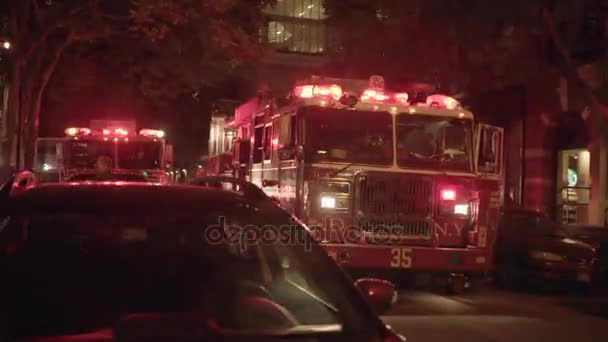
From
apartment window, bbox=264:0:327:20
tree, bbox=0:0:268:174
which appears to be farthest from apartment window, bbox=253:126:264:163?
apartment window, bbox=264:0:327:20

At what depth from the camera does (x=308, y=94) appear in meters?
10.6

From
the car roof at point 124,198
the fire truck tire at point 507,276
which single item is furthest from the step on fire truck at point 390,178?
the car roof at point 124,198

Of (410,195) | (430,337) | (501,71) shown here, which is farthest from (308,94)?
(501,71)

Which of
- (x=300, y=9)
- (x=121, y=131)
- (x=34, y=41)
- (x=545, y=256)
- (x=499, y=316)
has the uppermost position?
(x=300, y=9)

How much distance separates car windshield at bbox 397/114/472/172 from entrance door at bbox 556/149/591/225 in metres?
10.6

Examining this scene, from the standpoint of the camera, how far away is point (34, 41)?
63.9ft

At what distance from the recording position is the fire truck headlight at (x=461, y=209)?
36.2ft

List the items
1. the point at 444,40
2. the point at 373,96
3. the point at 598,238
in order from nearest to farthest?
the point at 373,96 → the point at 598,238 → the point at 444,40

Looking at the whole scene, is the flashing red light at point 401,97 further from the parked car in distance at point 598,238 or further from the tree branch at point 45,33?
the tree branch at point 45,33

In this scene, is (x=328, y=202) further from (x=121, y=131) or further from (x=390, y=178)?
(x=121, y=131)

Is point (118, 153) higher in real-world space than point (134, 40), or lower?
lower

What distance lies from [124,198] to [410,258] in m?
7.36

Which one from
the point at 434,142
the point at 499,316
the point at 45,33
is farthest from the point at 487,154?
the point at 45,33

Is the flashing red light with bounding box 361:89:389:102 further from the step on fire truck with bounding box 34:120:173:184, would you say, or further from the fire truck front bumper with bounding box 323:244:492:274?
the step on fire truck with bounding box 34:120:173:184
